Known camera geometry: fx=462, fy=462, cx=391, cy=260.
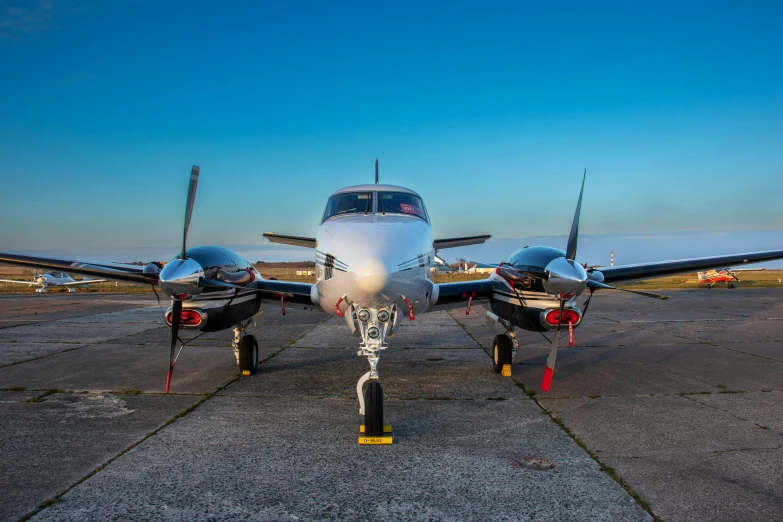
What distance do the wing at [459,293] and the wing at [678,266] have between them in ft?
7.30

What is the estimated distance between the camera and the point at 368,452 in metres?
4.79

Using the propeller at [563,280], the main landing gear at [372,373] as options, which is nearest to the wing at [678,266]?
the propeller at [563,280]

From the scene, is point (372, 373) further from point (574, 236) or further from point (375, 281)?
point (574, 236)

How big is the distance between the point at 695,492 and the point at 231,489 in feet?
12.8

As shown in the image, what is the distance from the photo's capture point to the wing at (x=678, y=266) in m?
8.42

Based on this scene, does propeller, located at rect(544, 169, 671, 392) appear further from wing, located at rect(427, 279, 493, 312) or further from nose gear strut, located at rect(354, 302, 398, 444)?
nose gear strut, located at rect(354, 302, 398, 444)

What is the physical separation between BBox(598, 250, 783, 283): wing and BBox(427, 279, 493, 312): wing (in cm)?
223

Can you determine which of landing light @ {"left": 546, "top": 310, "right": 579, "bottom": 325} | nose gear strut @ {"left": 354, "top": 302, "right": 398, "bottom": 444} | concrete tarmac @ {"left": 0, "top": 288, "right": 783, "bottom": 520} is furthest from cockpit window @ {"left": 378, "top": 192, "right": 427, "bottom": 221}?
concrete tarmac @ {"left": 0, "top": 288, "right": 783, "bottom": 520}

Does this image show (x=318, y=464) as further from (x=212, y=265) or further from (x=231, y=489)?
(x=212, y=265)

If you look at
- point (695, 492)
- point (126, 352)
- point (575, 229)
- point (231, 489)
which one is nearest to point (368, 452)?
point (231, 489)

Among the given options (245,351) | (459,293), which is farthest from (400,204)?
(245,351)

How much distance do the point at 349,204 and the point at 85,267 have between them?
4.57m

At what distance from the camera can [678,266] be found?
8.65 meters

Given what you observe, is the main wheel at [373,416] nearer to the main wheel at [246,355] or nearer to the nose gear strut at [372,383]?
the nose gear strut at [372,383]
